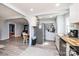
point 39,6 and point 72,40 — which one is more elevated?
point 39,6

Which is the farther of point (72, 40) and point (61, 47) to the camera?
point (61, 47)

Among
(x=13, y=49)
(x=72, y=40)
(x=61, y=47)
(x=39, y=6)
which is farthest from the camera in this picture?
(x=13, y=49)


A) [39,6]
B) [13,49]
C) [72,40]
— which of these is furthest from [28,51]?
[72,40]

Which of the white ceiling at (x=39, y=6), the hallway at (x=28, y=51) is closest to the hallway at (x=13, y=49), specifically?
the hallway at (x=28, y=51)

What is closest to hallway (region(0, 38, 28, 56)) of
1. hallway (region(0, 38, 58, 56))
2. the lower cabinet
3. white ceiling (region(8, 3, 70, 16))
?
hallway (region(0, 38, 58, 56))

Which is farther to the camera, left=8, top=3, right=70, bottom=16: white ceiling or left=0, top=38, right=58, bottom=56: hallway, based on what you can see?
left=0, top=38, right=58, bottom=56: hallway

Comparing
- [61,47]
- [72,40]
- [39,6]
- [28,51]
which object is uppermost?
[39,6]

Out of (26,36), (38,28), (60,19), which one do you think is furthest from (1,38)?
(60,19)

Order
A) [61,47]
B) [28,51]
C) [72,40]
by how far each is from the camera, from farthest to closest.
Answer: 1. [28,51]
2. [61,47]
3. [72,40]

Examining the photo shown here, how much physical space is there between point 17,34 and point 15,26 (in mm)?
1263

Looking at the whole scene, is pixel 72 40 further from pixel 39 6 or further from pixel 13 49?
pixel 13 49

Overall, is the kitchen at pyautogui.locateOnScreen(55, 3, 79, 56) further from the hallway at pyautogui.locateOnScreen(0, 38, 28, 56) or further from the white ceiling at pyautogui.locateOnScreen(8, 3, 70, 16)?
the hallway at pyautogui.locateOnScreen(0, 38, 28, 56)

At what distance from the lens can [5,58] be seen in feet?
4.22

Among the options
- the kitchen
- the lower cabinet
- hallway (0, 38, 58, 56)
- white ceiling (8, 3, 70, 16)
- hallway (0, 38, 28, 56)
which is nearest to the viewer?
the kitchen
